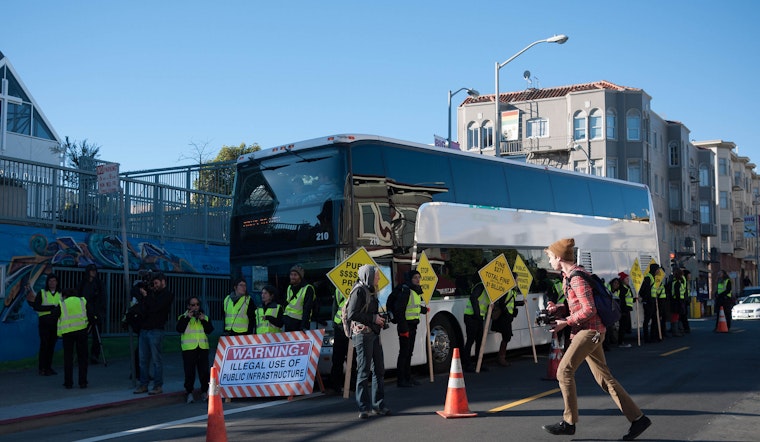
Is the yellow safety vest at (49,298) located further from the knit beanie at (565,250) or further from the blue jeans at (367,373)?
the knit beanie at (565,250)

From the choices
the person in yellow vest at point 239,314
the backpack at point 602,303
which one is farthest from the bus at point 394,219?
the backpack at point 602,303

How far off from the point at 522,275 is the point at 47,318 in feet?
29.8

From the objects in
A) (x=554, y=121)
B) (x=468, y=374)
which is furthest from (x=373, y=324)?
(x=554, y=121)

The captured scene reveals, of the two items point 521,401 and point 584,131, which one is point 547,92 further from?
point 521,401

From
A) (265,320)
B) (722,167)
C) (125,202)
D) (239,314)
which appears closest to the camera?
(239,314)

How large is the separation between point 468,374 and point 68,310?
6.86 m

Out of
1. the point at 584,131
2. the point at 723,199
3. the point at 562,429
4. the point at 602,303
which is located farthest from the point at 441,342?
A: the point at 723,199

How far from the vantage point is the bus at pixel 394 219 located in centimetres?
1320

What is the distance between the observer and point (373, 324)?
34.2ft

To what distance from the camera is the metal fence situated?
56.2ft

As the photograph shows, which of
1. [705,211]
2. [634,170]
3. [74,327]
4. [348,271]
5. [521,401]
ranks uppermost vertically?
[634,170]

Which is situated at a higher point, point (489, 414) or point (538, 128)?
point (538, 128)

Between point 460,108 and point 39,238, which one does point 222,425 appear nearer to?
point 39,238

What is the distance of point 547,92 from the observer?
189 feet
